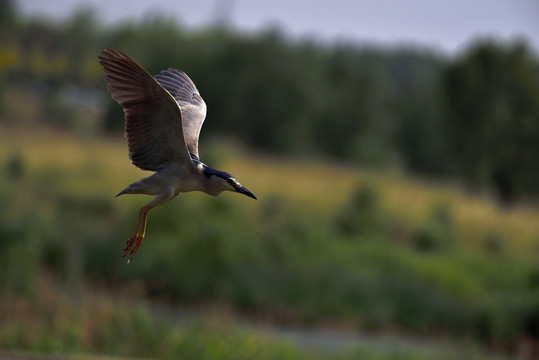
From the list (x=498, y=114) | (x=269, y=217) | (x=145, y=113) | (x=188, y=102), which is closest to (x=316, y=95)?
(x=498, y=114)

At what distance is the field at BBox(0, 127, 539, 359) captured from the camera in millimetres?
15109

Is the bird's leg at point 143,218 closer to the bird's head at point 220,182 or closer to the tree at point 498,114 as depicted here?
the bird's head at point 220,182

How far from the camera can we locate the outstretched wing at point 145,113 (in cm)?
380

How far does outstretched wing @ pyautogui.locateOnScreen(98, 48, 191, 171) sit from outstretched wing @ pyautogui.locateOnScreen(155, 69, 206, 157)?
0.30m

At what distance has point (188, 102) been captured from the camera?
200 inches

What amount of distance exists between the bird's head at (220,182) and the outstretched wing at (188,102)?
0.67 meters

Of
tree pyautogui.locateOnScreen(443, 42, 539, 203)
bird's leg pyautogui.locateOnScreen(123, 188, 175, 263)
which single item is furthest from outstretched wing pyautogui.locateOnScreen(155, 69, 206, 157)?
tree pyautogui.locateOnScreen(443, 42, 539, 203)

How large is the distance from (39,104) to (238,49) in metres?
10.1

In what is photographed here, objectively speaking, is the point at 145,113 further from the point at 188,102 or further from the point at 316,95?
the point at 316,95

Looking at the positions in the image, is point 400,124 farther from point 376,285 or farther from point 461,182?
point 376,285

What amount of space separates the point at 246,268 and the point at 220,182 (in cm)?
1923

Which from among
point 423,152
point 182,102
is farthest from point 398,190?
point 182,102

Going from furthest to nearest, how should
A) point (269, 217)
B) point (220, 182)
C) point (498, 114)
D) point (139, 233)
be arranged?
1. point (498, 114)
2. point (269, 217)
3. point (139, 233)
4. point (220, 182)

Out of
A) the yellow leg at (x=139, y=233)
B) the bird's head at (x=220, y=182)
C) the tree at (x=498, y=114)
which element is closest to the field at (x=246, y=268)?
the tree at (x=498, y=114)
